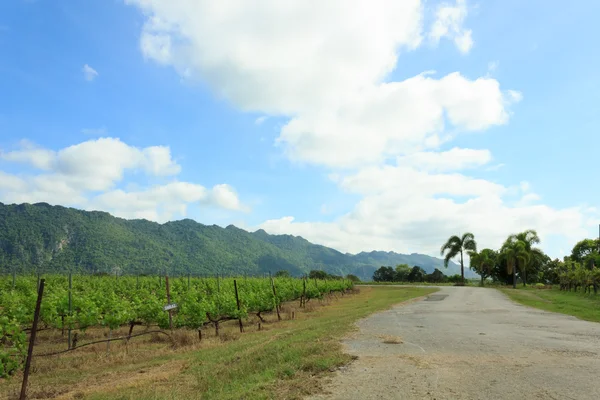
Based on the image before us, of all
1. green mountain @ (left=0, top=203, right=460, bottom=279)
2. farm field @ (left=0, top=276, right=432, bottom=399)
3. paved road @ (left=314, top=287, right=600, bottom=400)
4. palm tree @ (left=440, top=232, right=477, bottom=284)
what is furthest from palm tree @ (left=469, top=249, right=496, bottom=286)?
farm field @ (left=0, top=276, right=432, bottom=399)

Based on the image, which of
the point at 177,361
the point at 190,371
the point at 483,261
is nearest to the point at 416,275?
the point at 483,261

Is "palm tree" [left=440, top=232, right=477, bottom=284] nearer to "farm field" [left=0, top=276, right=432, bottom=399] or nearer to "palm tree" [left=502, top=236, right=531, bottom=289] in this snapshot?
"palm tree" [left=502, top=236, right=531, bottom=289]

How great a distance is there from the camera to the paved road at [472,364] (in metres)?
6.38

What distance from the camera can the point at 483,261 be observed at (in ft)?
207

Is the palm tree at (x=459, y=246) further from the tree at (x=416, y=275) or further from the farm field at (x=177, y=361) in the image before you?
the farm field at (x=177, y=361)

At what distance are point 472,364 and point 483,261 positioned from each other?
200 ft

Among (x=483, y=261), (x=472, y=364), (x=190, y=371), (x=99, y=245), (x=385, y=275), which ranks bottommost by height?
(x=190, y=371)

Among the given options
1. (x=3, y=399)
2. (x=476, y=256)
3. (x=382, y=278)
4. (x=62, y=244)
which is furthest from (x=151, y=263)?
(x=3, y=399)

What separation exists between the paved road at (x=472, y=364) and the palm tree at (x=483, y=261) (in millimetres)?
Result: 52873

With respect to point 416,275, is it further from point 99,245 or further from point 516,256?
point 99,245

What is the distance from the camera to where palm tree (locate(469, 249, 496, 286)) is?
63281mm

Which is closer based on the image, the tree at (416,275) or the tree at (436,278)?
the tree at (436,278)

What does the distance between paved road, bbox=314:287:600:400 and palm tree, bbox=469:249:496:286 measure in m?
52.9

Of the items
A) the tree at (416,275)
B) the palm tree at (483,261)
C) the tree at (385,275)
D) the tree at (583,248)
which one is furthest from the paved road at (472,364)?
the tree at (385,275)
